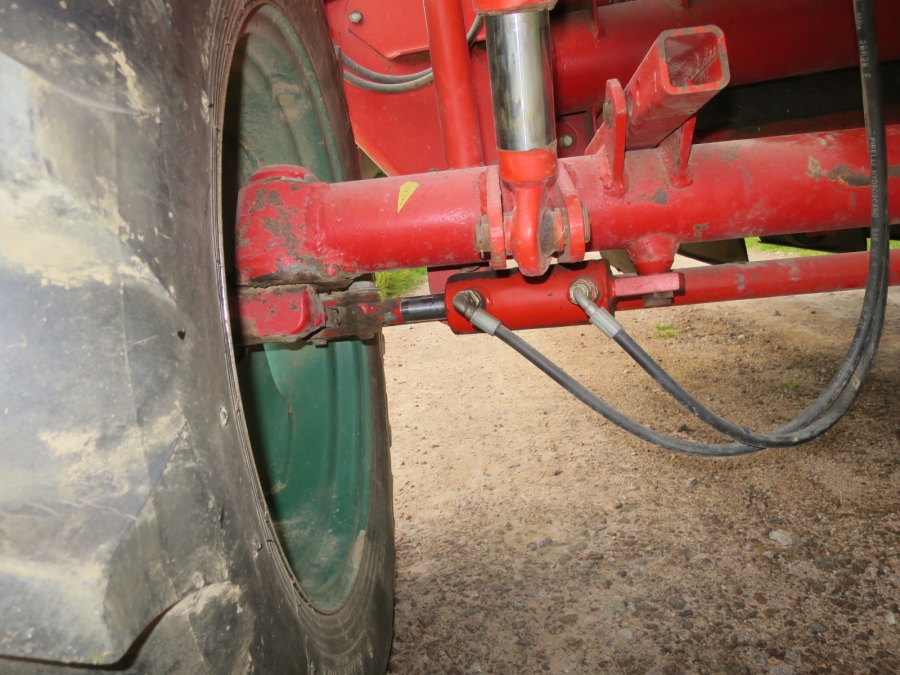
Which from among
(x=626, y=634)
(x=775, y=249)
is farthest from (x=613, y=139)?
(x=775, y=249)

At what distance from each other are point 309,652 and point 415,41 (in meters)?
1.23

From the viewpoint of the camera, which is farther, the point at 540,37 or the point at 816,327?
the point at 816,327

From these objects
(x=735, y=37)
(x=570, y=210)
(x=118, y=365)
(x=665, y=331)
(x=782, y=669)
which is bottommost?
(x=782, y=669)

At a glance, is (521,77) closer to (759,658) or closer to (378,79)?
(378,79)

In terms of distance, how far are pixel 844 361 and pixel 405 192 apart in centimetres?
65

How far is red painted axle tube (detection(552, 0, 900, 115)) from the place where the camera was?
1.14 metres

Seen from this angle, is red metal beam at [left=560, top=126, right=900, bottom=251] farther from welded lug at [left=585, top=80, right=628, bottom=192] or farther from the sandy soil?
the sandy soil

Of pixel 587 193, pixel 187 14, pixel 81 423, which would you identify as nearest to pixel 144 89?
pixel 187 14

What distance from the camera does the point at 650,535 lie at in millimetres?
1438

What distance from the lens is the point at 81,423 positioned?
400 millimetres

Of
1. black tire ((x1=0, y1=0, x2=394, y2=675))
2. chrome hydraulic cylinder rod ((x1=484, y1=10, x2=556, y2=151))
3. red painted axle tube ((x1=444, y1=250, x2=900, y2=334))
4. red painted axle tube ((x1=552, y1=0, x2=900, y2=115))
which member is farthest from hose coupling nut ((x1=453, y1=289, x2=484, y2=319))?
red painted axle tube ((x1=552, y1=0, x2=900, y2=115))

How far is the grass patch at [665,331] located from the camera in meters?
2.89

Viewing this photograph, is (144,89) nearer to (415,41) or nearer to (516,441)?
(415,41)

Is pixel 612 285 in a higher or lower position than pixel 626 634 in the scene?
higher
